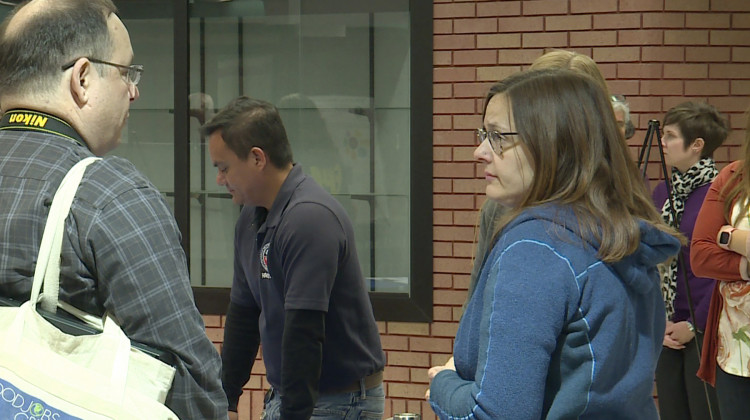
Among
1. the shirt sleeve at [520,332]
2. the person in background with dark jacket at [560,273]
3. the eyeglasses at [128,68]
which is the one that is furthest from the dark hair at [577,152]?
the eyeglasses at [128,68]

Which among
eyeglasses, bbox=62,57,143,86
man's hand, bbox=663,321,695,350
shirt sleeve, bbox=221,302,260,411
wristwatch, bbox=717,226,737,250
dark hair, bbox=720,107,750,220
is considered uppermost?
eyeglasses, bbox=62,57,143,86

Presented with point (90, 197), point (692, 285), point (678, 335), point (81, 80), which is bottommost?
point (678, 335)

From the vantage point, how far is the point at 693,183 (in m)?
4.84

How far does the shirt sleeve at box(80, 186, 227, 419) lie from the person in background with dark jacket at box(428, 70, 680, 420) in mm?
536

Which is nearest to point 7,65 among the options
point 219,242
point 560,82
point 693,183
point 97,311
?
point 97,311

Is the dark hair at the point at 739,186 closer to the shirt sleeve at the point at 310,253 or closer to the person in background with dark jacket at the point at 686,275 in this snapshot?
the person in background with dark jacket at the point at 686,275

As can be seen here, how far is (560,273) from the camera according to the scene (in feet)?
5.98

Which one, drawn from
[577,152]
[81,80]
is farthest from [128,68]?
[577,152]

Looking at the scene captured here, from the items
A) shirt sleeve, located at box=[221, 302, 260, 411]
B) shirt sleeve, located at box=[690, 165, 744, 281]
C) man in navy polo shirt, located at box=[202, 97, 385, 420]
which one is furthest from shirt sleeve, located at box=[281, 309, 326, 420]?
shirt sleeve, located at box=[690, 165, 744, 281]

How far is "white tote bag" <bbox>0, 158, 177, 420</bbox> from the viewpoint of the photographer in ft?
5.18

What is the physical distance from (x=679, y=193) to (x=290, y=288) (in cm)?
269

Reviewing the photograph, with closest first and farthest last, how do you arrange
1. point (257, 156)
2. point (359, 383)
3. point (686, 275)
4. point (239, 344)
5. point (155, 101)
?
1. point (359, 383)
2. point (257, 156)
3. point (239, 344)
4. point (686, 275)
5. point (155, 101)

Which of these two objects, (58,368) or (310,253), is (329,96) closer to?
(310,253)

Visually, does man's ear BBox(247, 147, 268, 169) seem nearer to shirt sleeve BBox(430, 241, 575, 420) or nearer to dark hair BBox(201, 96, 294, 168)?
dark hair BBox(201, 96, 294, 168)
